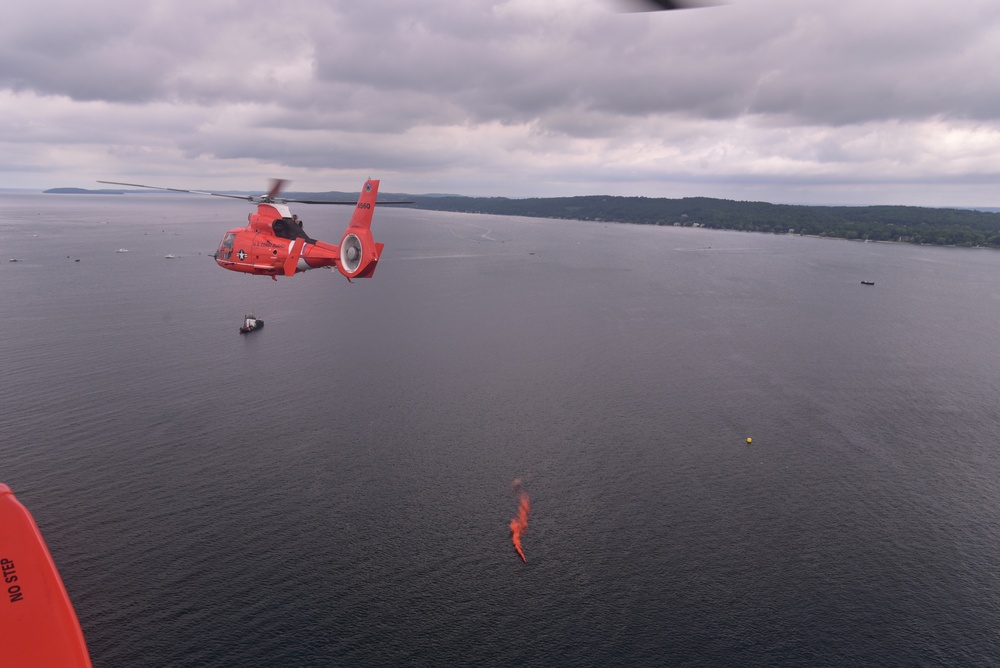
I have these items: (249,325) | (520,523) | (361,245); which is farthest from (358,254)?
(249,325)

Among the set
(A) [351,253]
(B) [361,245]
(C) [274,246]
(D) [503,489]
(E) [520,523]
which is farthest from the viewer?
(D) [503,489]

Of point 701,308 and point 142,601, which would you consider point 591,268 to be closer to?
point 701,308

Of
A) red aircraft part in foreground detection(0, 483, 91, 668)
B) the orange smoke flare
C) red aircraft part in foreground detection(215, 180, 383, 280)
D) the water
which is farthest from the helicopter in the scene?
the orange smoke flare

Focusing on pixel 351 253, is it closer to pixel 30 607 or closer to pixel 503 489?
pixel 30 607

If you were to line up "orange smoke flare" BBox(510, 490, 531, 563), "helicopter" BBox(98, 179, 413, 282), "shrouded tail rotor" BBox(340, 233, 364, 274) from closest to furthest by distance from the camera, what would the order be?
"shrouded tail rotor" BBox(340, 233, 364, 274) < "helicopter" BBox(98, 179, 413, 282) < "orange smoke flare" BBox(510, 490, 531, 563)

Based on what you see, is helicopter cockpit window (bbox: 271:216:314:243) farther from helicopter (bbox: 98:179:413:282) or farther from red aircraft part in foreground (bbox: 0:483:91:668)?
red aircraft part in foreground (bbox: 0:483:91:668)

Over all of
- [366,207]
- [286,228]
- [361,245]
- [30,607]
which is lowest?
[30,607]

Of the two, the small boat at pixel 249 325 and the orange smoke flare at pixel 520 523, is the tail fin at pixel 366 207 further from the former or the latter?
the small boat at pixel 249 325
